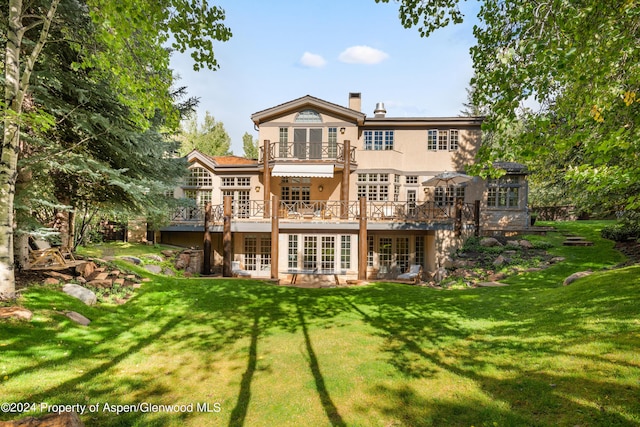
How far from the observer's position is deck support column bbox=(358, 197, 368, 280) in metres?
15.2

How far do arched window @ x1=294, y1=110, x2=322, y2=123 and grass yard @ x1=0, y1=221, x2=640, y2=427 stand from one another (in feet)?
45.7

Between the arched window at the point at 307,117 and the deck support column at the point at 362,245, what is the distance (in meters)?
7.40

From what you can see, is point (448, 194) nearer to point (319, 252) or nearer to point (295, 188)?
point (319, 252)

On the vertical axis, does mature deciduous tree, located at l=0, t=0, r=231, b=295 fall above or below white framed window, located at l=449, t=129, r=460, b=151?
below

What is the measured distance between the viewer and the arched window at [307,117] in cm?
2009

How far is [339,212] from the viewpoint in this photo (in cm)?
1886

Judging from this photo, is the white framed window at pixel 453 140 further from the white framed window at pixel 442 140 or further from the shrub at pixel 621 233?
the shrub at pixel 621 233

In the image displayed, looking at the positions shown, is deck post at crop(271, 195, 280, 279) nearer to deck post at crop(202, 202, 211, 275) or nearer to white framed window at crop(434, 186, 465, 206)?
deck post at crop(202, 202, 211, 275)

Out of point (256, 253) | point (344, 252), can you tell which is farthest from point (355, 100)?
point (256, 253)

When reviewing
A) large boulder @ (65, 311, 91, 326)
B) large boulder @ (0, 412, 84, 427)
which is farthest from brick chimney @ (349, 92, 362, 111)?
large boulder @ (0, 412, 84, 427)

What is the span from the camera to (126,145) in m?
9.64

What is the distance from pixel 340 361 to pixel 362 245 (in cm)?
996

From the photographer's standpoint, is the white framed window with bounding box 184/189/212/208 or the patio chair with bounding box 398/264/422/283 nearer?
the patio chair with bounding box 398/264/422/283

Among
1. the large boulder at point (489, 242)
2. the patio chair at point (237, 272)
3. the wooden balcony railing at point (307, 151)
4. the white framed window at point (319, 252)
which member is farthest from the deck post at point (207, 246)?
the large boulder at point (489, 242)
